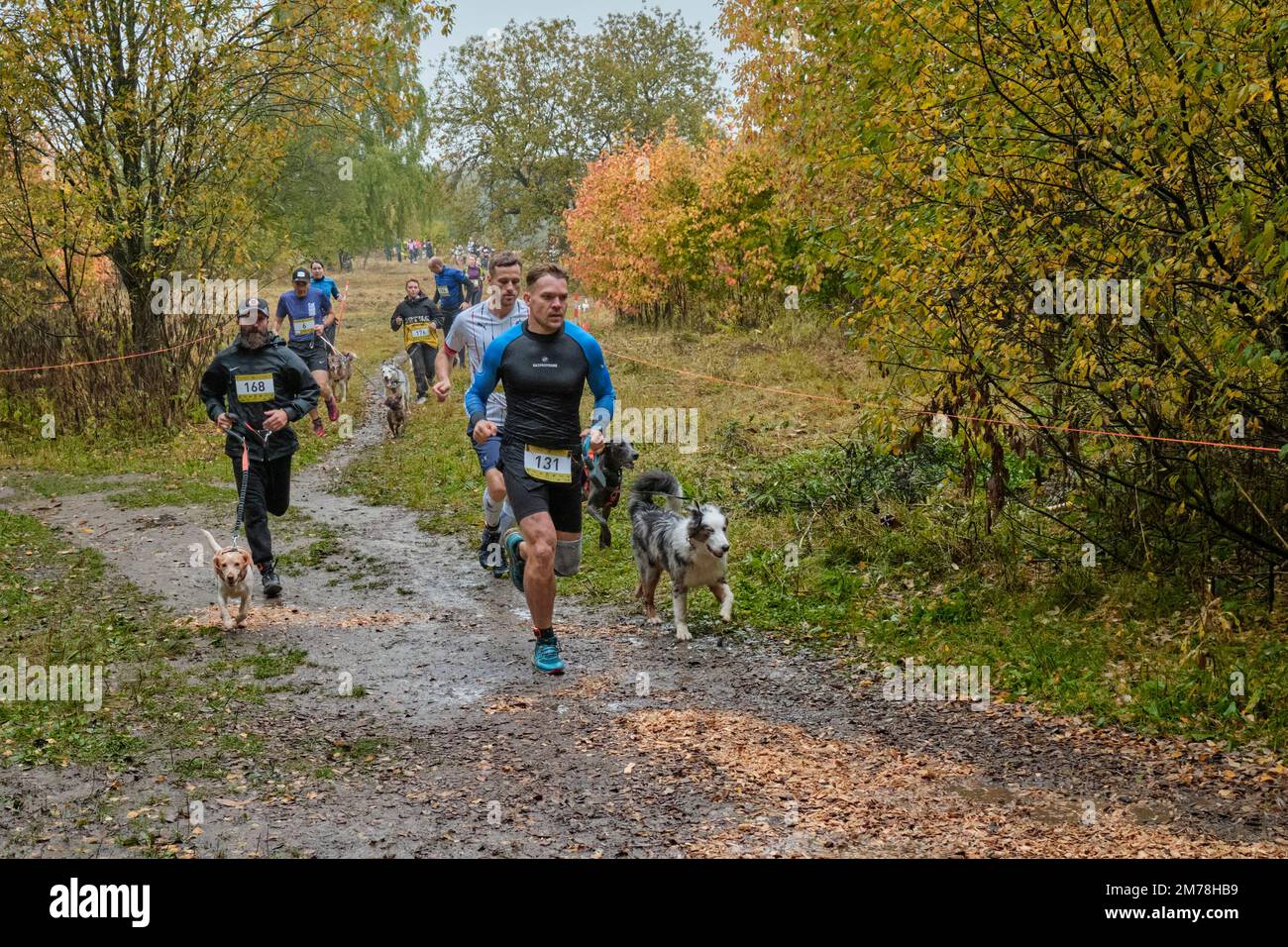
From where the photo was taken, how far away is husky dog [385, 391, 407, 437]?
17422 mm

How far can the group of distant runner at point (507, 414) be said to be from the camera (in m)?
6.78

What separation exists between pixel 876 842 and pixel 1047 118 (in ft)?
14.7

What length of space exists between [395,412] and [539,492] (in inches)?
445

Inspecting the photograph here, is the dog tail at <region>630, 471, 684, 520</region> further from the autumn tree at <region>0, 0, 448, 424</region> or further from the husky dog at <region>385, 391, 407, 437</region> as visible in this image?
the autumn tree at <region>0, 0, 448, 424</region>

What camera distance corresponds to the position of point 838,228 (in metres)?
8.80

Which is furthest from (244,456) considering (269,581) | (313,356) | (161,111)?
(161,111)

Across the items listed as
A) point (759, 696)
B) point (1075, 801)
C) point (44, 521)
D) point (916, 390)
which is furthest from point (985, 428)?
point (44, 521)

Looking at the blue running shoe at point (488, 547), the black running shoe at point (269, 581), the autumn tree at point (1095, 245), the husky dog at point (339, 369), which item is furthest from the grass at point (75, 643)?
the husky dog at point (339, 369)

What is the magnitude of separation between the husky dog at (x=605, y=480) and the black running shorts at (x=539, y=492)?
151 inches

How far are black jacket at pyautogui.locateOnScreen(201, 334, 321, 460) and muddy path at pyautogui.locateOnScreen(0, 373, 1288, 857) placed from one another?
59.9 inches

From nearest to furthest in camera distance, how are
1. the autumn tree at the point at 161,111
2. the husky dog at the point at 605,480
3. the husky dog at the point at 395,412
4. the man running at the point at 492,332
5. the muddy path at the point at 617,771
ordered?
the muddy path at the point at 617,771 < the man running at the point at 492,332 < the husky dog at the point at 605,480 < the autumn tree at the point at 161,111 < the husky dog at the point at 395,412

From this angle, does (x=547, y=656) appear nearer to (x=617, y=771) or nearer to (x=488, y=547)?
(x=617, y=771)

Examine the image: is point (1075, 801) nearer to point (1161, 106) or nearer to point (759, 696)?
point (759, 696)

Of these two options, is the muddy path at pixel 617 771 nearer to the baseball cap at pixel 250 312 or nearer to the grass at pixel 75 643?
the grass at pixel 75 643
